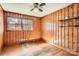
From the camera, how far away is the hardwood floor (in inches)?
68.8

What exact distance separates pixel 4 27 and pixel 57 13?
1082mm

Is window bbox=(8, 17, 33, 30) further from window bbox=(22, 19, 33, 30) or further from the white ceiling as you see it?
the white ceiling

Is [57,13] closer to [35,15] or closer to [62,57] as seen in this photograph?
[35,15]

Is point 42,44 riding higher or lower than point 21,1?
lower

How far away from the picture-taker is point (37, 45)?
185cm

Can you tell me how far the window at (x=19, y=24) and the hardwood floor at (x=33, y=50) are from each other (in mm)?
352

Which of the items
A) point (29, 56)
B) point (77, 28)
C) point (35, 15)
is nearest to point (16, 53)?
point (29, 56)

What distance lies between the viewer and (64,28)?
1798 mm

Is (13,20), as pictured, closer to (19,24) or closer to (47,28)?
(19,24)

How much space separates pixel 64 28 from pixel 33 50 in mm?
758

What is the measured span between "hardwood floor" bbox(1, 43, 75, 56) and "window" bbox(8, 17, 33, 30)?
35cm

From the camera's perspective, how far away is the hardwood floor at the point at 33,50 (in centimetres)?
175

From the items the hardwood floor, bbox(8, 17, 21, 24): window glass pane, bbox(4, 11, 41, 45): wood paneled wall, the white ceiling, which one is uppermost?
the white ceiling

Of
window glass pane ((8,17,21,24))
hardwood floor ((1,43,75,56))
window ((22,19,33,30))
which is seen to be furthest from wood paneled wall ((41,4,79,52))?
window glass pane ((8,17,21,24))
